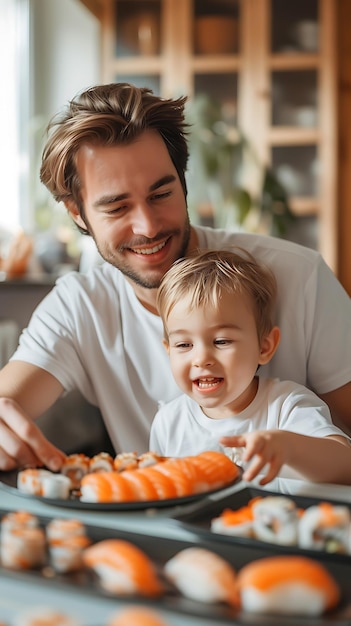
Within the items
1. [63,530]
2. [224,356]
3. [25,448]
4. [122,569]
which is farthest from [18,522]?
[224,356]

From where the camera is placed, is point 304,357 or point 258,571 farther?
point 304,357

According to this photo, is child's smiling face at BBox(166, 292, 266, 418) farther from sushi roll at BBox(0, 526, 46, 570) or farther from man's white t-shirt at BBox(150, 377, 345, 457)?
sushi roll at BBox(0, 526, 46, 570)

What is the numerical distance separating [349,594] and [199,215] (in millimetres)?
4225

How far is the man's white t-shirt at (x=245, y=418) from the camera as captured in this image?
1.53m

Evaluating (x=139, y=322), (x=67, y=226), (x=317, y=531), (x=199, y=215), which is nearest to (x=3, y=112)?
(x=67, y=226)

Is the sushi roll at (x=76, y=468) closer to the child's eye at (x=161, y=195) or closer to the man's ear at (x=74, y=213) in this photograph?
the child's eye at (x=161, y=195)

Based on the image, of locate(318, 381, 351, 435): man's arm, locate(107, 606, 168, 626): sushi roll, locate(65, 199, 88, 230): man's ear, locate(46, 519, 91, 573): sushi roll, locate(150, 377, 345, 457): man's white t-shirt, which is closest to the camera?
locate(107, 606, 168, 626): sushi roll

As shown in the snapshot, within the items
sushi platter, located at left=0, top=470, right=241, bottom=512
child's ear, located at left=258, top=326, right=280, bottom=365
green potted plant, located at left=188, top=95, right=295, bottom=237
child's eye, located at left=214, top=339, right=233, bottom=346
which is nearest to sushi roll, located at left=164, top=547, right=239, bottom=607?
sushi platter, located at left=0, top=470, right=241, bottom=512

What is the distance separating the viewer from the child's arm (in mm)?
1115

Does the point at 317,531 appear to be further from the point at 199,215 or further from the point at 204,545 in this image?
the point at 199,215

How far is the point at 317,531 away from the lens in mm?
874

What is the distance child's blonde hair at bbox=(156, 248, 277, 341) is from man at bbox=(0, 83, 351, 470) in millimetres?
Answer: 128

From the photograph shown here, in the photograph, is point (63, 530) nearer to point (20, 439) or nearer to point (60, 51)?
point (20, 439)

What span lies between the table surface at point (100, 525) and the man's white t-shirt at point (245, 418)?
11.7 inches
